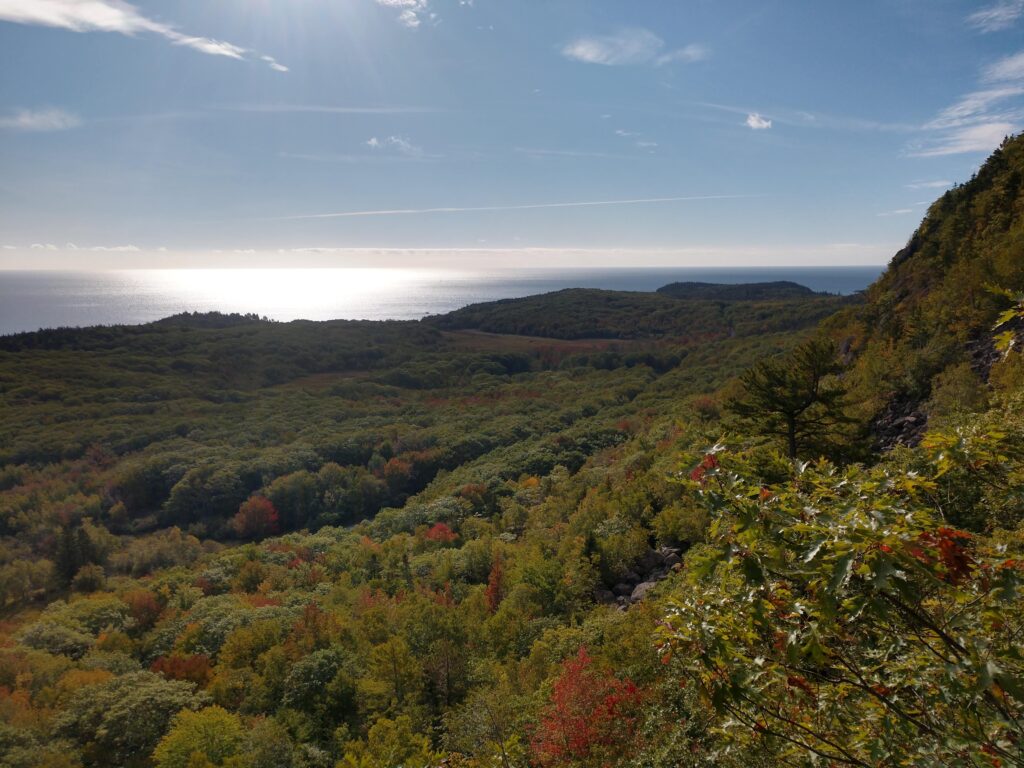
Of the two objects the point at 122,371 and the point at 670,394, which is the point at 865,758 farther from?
the point at 122,371

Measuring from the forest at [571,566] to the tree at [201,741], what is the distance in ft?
0.43

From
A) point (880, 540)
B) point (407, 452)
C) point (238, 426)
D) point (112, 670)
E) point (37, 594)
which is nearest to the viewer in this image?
point (880, 540)

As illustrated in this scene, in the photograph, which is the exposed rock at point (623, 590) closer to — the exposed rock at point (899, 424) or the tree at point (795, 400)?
the tree at point (795, 400)

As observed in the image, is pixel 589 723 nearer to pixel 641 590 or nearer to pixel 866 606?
pixel 641 590

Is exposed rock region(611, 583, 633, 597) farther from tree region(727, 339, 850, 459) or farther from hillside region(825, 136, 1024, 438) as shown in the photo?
hillside region(825, 136, 1024, 438)

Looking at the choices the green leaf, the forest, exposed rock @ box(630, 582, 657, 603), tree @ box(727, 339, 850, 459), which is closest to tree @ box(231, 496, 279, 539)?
the forest

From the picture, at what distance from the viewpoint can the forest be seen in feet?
11.4

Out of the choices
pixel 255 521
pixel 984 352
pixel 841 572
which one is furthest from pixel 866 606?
pixel 255 521

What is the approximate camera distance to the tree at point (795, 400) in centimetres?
1830

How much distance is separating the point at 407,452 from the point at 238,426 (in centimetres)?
3759

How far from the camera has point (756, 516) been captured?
326 cm

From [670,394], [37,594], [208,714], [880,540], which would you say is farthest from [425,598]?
[670,394]

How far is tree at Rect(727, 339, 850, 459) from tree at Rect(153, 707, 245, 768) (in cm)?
2589

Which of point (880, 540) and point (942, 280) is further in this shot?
point (942, 280)
